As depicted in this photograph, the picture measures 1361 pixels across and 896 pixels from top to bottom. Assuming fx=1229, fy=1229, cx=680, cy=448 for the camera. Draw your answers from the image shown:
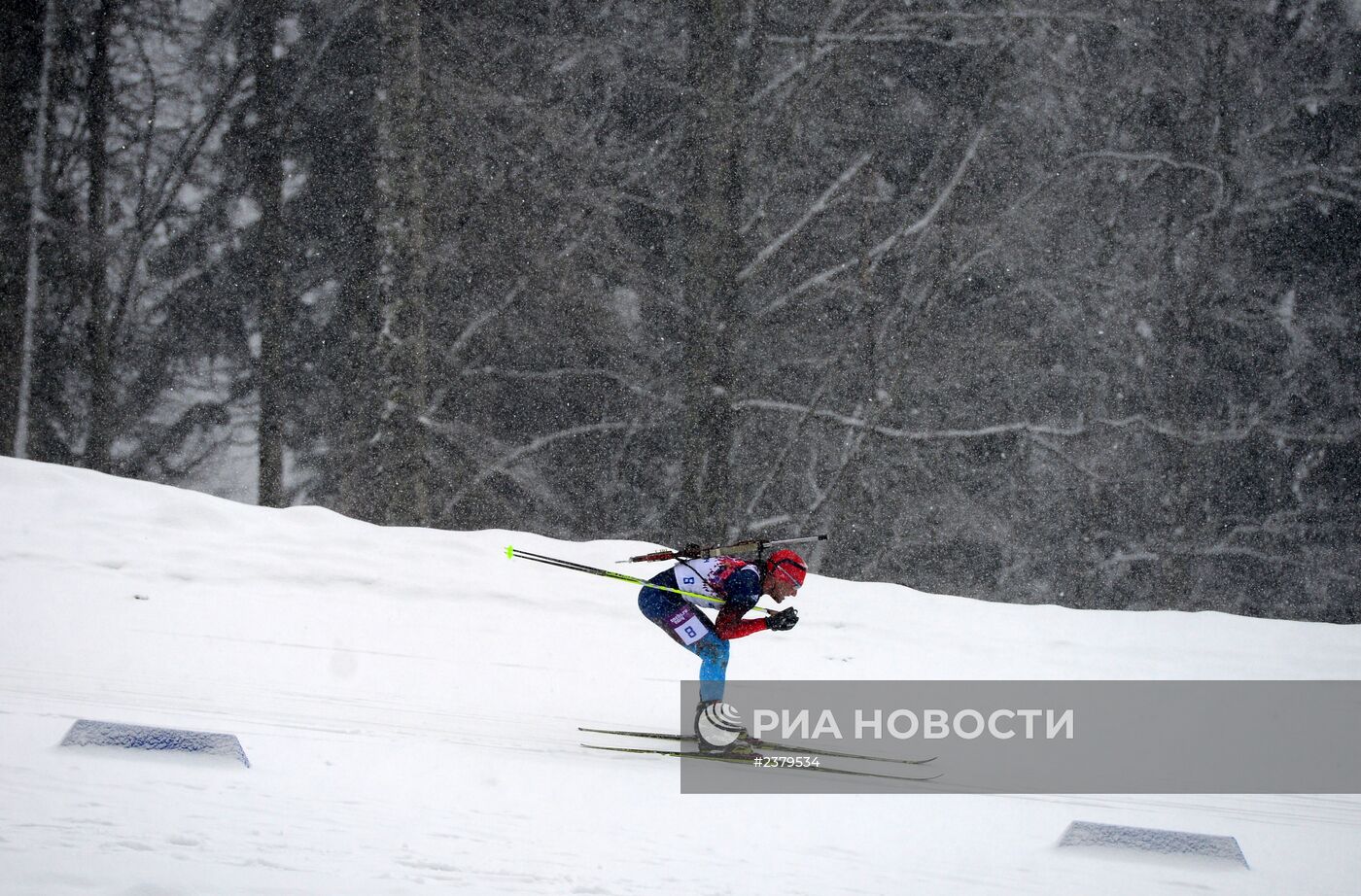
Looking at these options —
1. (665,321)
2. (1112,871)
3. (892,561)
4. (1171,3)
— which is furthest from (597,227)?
(1112,871)

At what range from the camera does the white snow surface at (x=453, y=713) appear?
13.2 ft

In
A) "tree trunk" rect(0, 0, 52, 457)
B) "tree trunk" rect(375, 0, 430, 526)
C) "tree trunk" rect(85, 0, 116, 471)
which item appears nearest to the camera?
"tree trunk" rect(375, 0, 430, 526)

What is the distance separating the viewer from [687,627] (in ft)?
21.0

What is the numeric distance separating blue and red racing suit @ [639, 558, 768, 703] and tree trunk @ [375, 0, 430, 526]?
6.36m

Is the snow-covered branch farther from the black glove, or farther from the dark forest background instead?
the black glove

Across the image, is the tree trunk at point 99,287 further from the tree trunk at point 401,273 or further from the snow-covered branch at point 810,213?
the snow-covered branch at point 810,213

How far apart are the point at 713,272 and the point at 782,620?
8420mm

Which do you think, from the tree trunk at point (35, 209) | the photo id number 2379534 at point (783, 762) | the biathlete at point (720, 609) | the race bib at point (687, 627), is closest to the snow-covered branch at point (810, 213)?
the biathlete at point (720, 609)

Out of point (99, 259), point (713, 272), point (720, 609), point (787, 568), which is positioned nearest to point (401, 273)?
point (713, 272)

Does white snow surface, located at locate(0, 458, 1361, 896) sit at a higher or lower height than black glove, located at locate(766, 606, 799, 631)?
lower

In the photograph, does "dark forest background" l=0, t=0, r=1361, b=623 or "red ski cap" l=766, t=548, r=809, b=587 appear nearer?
"red ski cap" l=766, t=548, r=809, b=587

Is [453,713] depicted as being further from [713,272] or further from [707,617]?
[713,272]

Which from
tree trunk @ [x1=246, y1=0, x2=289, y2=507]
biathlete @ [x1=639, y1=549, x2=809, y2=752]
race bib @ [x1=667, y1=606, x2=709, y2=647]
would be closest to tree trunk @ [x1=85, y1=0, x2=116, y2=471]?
tree trunk @ [x1=246, y1=0, x2=289, y2=507]

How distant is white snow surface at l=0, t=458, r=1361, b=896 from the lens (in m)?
4.01
